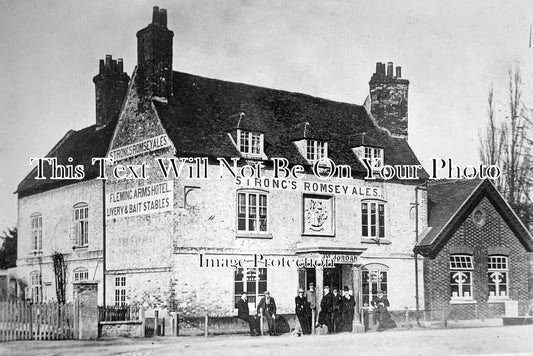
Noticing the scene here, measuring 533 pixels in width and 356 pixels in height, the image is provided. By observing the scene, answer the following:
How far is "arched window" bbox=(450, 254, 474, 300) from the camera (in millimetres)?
26203

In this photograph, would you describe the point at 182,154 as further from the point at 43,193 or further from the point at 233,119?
the point at 43,193

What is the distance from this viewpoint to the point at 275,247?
21.9 metres

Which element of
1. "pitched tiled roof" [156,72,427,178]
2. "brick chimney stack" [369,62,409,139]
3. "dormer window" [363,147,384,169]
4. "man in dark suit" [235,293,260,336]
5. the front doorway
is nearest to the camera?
"man in dark suit" [235,293,260,336]

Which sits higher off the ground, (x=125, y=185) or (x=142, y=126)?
(x=142, y=126)

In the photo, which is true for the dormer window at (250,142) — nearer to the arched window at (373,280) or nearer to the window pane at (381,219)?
the window pane at (381,219)

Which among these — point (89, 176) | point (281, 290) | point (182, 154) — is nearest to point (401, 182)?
point (281, 290)

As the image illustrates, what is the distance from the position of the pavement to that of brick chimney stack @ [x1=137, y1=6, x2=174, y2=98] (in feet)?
22.2

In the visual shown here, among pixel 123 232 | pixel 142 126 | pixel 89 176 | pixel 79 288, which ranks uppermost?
pixel 142 126

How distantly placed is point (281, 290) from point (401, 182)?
20.1 ft

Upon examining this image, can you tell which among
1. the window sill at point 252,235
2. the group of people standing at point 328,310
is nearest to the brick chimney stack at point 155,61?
the window sill at point 252,235

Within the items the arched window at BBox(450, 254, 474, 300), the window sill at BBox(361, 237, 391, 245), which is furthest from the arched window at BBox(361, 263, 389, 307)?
the arched window at BBox(450, 254, 474, 300)

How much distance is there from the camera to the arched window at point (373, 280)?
24672 millimetres

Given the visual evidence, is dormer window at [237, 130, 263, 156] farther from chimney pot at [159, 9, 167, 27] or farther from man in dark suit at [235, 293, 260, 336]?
man in dark suit at [235, 293, 260, 336]

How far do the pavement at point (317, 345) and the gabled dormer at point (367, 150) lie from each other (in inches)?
207
